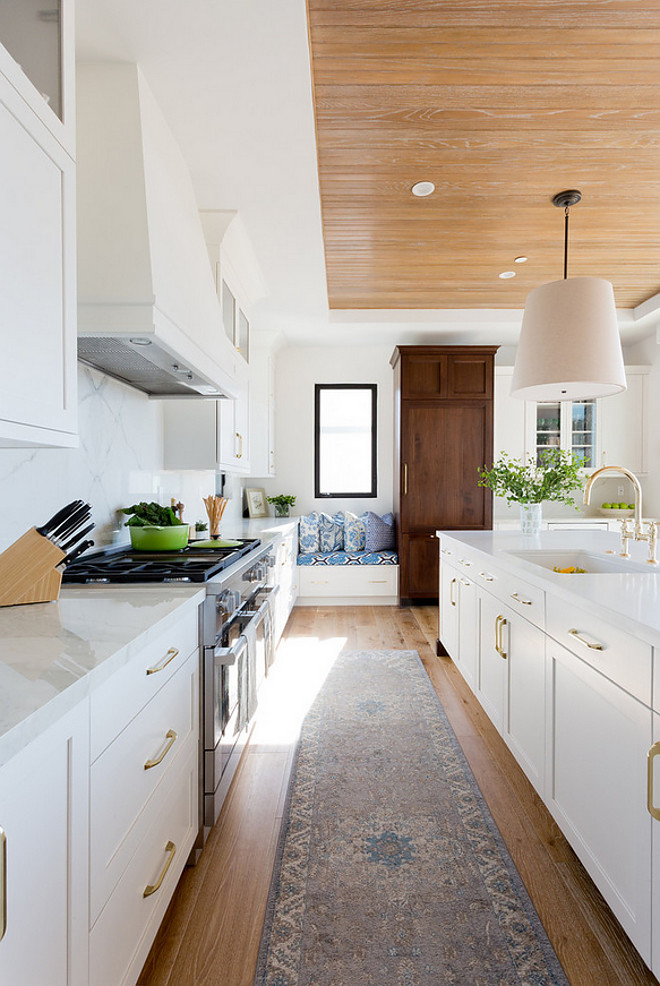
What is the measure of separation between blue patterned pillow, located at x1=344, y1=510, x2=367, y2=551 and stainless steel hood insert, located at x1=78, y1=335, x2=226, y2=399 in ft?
9.44

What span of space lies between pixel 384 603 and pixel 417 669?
6.00 feet

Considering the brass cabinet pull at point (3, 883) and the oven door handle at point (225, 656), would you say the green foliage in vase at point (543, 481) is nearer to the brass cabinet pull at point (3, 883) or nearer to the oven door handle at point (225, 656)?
the oven door handle at point (225, 656)

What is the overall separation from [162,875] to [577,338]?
241cm

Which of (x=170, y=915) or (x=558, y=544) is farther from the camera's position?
(x=558, y=544)

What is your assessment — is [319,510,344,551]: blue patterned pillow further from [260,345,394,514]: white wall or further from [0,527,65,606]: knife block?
[0,527,65,606]: knife block

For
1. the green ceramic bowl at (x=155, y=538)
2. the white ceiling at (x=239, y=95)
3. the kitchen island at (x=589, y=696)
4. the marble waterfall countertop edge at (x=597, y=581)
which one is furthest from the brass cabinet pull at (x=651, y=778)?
the white ceiling at (x=239, y=95)

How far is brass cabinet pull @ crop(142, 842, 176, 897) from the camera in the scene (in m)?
1.21

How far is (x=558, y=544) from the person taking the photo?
2.72 metres

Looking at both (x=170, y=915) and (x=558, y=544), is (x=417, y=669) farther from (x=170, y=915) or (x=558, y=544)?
(x=170, y=915)

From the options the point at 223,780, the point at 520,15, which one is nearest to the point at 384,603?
the point at 223,780

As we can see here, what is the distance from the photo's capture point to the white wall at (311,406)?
5867 millimetres

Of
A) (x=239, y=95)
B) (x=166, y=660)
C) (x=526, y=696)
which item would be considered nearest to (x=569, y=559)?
(x=526, y=696)

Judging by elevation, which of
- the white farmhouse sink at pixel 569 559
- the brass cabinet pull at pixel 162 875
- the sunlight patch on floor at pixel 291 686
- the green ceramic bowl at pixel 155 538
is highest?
the green ceramic bowl at pixel 155 538

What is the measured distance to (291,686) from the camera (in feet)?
10.3
